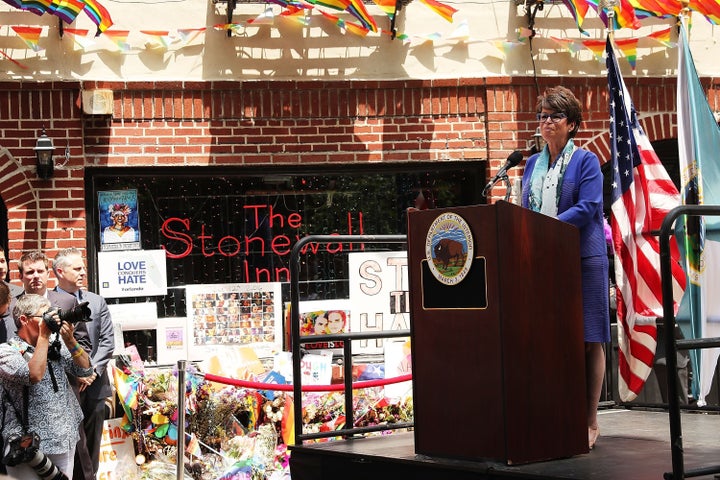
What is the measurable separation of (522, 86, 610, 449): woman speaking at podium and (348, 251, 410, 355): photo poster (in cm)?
482

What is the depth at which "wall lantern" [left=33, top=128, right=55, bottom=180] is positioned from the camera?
9000mm

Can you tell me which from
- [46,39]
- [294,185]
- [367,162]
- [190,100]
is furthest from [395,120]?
[46,39]

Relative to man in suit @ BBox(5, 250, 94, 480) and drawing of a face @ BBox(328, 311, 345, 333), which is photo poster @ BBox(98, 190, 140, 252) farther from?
→ man in suit @ BBox(5, 250, 94, 480)

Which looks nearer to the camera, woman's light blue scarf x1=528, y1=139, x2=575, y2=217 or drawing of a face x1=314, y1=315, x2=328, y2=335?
woman's light blue scarf x1=528, y1=139, x2=575, y2=217

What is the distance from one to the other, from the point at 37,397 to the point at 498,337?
2832 mm

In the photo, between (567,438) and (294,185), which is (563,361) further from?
(294,185)

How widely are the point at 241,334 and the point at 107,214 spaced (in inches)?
61.5

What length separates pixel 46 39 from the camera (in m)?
9.27

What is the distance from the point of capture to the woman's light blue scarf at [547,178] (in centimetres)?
486

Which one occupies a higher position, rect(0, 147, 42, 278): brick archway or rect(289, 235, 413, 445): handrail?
rect(0, 147, 42, 278): brick archway

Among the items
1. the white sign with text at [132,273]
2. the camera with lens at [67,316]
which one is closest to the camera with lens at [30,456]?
the camera with lens at [67,316]

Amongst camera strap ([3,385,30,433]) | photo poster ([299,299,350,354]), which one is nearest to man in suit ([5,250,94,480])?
camera strap ([3,385,30,433])

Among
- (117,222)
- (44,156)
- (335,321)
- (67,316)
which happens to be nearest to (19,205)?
(44,156)

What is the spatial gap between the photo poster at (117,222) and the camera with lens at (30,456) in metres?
3.82
